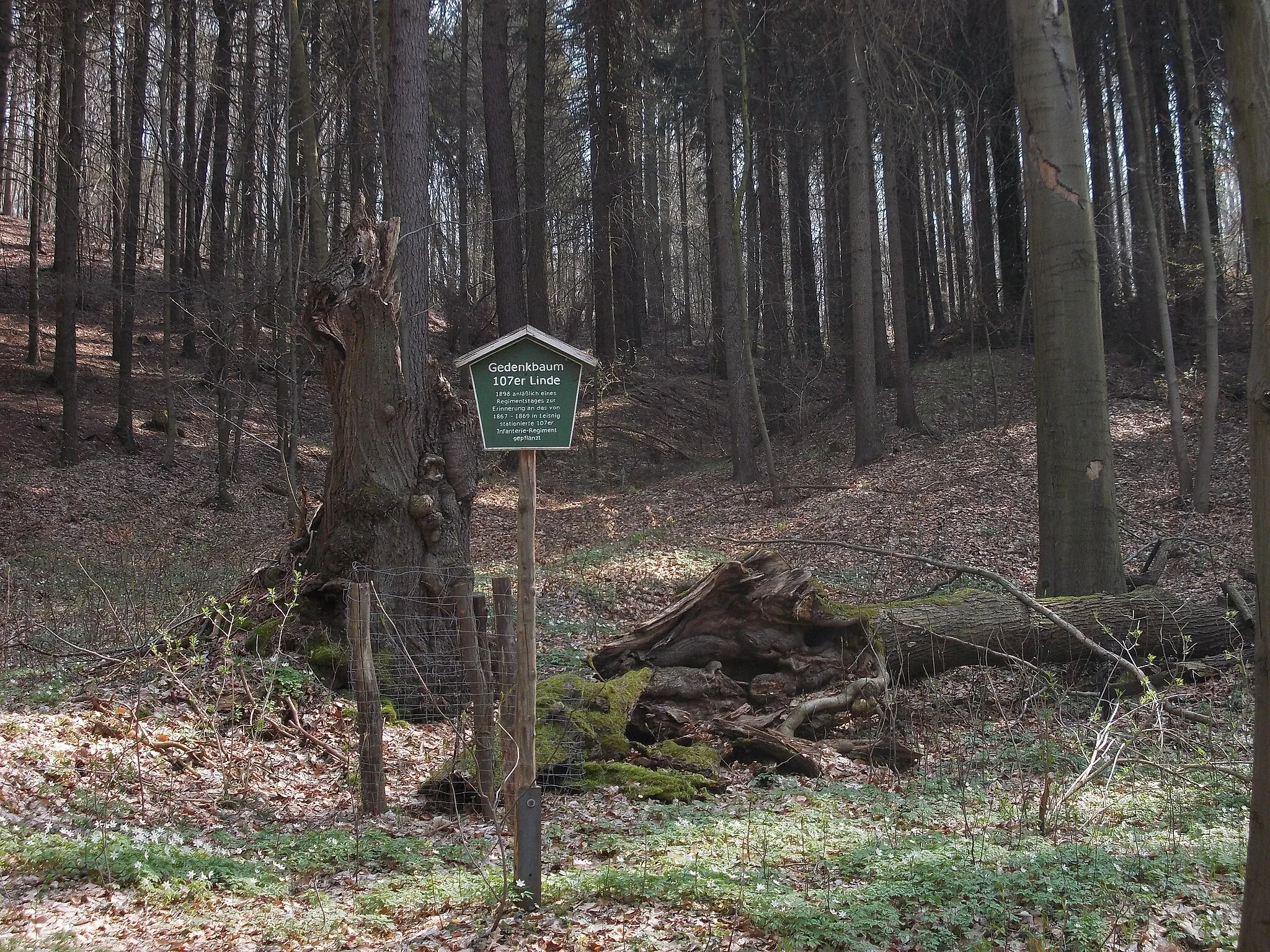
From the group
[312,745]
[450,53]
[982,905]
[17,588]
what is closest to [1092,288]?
[982,905]

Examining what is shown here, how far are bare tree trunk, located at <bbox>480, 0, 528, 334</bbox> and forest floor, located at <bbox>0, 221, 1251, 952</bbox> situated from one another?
814cm

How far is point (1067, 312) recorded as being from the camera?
8.88 metres

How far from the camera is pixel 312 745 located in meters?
7.42

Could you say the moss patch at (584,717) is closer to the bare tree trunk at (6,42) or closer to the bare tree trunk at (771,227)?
the bare tree trunk at (6,42)

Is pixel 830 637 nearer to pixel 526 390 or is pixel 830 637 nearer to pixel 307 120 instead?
pixel 526 390

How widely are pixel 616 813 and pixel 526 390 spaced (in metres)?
3.04

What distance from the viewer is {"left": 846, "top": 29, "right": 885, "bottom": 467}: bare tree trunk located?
18.5 metres

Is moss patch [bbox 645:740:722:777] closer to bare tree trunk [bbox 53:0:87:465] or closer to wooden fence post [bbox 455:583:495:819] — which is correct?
wooden fence post [bbox 455:583:495:819]

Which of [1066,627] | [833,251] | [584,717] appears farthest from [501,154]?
[1066,627]

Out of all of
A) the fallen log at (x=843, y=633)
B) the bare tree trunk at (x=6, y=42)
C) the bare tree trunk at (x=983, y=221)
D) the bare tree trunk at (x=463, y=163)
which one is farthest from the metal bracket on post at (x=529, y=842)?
the bare tree trunk at (x=983, y=221)

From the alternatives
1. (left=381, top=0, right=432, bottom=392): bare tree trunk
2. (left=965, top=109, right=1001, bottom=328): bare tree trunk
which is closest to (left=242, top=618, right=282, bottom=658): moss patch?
(left=381, top=0, right=432, bottom=392): bare tree trunk

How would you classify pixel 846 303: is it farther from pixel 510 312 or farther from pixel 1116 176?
pixel 510 312

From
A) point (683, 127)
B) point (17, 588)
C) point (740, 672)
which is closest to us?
point (740, 672)

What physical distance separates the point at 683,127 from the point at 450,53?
27.9 feet
